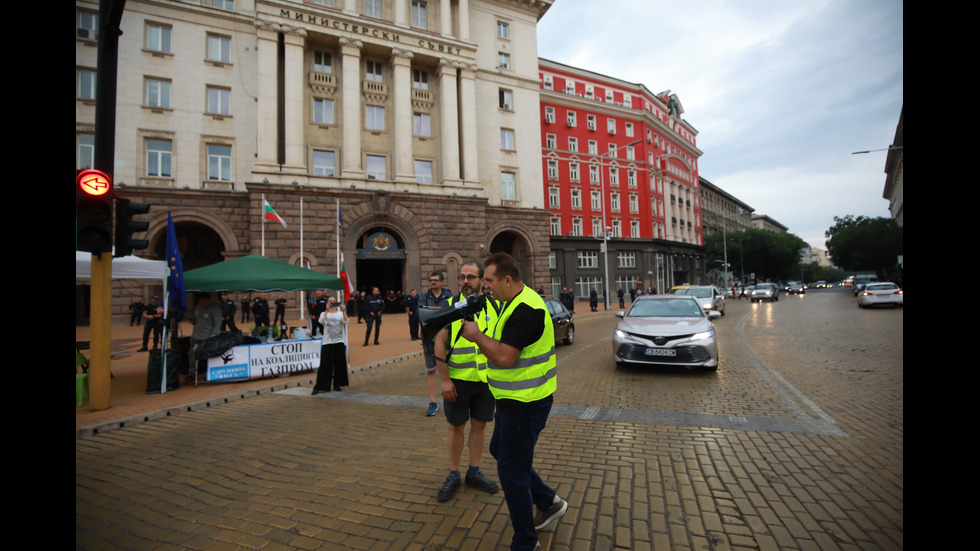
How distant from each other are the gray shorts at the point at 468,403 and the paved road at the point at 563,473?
25.2 inches

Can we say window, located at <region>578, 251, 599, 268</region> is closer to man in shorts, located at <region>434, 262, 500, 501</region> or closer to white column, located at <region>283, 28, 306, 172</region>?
white column, located at <region>283, 28, 306, 172</region>

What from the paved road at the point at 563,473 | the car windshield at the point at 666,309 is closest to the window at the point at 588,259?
the car windshield at the point at 666,309

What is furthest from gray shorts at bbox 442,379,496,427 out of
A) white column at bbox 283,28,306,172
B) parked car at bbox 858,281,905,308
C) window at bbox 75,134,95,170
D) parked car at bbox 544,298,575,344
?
window at bbox 75,134,95,170

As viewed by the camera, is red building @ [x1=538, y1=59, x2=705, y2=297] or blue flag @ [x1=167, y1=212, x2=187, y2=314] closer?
blue flag @ [x1=167, y1=212, x2=187, y2=314]

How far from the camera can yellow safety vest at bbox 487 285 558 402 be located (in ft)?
9.00

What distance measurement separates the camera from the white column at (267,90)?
928 inches

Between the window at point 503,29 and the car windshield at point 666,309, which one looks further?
the window at point 503,29

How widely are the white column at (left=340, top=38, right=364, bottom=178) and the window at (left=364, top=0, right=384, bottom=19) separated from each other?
3.04 m

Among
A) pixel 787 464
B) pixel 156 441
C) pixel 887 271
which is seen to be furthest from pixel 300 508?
pixel 887 271

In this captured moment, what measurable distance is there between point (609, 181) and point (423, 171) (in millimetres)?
26684

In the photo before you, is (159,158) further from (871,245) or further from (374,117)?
(871,245)

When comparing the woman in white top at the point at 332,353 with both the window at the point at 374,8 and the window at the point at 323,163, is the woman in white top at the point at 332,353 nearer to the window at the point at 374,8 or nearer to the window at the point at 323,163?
the window at the point at 323,163
